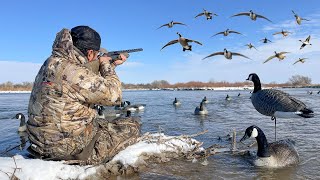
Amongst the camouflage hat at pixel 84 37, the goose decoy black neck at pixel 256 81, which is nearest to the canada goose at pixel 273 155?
the camouflage hat at pixel 84 37

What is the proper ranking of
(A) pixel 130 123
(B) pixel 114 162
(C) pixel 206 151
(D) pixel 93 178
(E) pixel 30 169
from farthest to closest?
(C) pixel 206 151, (A) pixel 130 123, (B) pixel 114 162, (D) pixel 93 178, (E) pixel 30 169

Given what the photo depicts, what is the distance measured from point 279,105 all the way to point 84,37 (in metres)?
5.83

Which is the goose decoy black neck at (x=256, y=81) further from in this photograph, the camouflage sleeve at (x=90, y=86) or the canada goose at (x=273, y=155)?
the camouflage sleeve at (x=90, y=86)

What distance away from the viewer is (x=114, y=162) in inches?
198

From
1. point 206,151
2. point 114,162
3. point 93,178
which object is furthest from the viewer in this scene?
point 206,151

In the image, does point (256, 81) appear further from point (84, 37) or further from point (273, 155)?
point (84, 37)

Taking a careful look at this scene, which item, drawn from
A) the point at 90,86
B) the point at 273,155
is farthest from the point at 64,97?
the point at 273,155

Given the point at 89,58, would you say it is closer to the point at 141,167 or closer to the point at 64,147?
the point at 64,147

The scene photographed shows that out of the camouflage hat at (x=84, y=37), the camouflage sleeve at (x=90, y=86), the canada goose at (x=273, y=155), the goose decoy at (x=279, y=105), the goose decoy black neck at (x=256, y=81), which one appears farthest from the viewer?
the goose decoy black neck at (x=256, y=81)

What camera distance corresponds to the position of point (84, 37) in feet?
14.4

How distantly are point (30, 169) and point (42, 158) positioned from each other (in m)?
0.43

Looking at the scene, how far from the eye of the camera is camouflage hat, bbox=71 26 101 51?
14.4ft

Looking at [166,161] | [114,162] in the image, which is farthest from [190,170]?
[114,162]

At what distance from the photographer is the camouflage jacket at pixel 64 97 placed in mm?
4148
